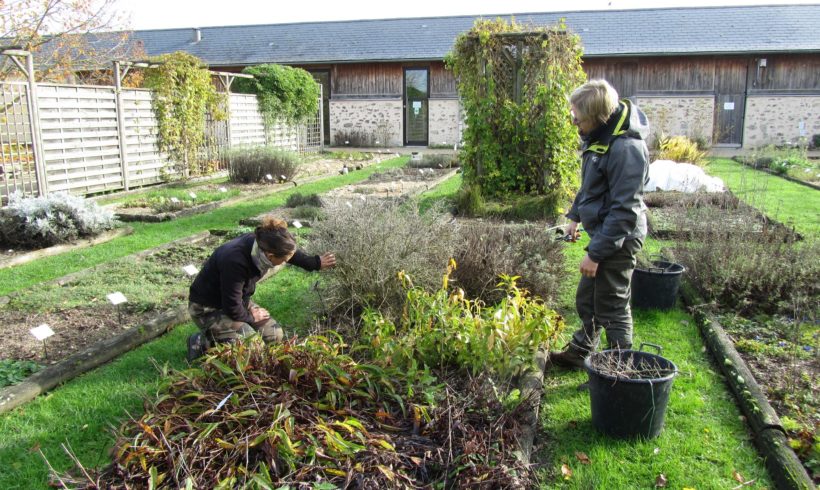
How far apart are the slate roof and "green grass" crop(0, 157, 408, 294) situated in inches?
679

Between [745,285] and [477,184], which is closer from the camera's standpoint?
[745,285]

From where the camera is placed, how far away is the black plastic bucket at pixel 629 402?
10.2ft

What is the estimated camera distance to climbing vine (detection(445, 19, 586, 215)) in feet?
30.0

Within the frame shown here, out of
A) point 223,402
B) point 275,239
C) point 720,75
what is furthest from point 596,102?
point 720,75

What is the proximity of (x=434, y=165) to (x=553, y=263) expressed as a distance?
1153 cm

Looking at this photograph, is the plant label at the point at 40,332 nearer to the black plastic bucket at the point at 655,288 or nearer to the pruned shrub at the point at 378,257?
the pruned shrub at the point at 378,257

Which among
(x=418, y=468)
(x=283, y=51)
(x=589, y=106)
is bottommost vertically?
(x=418, y=468)

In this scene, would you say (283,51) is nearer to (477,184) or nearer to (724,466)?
(477,184)

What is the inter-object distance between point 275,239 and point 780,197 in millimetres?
10755

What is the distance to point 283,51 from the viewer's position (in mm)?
29484

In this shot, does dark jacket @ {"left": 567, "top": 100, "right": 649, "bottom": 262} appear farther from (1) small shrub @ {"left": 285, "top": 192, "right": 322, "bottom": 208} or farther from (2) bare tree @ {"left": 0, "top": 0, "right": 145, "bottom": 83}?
(2) bare tree @ {"left": 0, "top": 0, "right": 145, "bottom": 83}

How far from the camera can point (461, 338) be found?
353cm

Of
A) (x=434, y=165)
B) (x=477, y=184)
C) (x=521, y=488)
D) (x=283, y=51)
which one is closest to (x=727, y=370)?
(x=521, y=488)

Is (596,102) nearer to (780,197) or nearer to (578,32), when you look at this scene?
(780,197)
